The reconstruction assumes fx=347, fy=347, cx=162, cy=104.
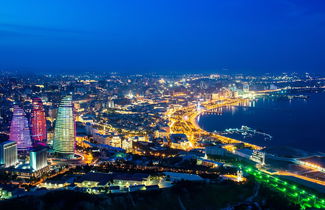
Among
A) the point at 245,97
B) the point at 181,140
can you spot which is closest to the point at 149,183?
the point at 181,140

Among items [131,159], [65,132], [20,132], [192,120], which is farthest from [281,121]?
[20,132]

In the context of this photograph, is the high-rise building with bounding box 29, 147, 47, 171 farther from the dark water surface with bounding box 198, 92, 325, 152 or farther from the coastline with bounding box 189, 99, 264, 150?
the dark water surface with bounding box 198, 92, 325, 152

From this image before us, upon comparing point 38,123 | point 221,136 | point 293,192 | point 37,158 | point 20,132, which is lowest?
point 293,192

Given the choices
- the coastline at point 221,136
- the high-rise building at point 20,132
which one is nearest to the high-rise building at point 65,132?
the high-rise building at point 20,132

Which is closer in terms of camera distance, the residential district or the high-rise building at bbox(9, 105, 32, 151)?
the residential district

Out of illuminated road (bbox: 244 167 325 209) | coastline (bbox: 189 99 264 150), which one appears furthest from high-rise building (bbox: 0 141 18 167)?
coastline (bbox: 189 99 264 150)

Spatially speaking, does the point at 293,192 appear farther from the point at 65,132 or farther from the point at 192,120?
the point at 192,120
